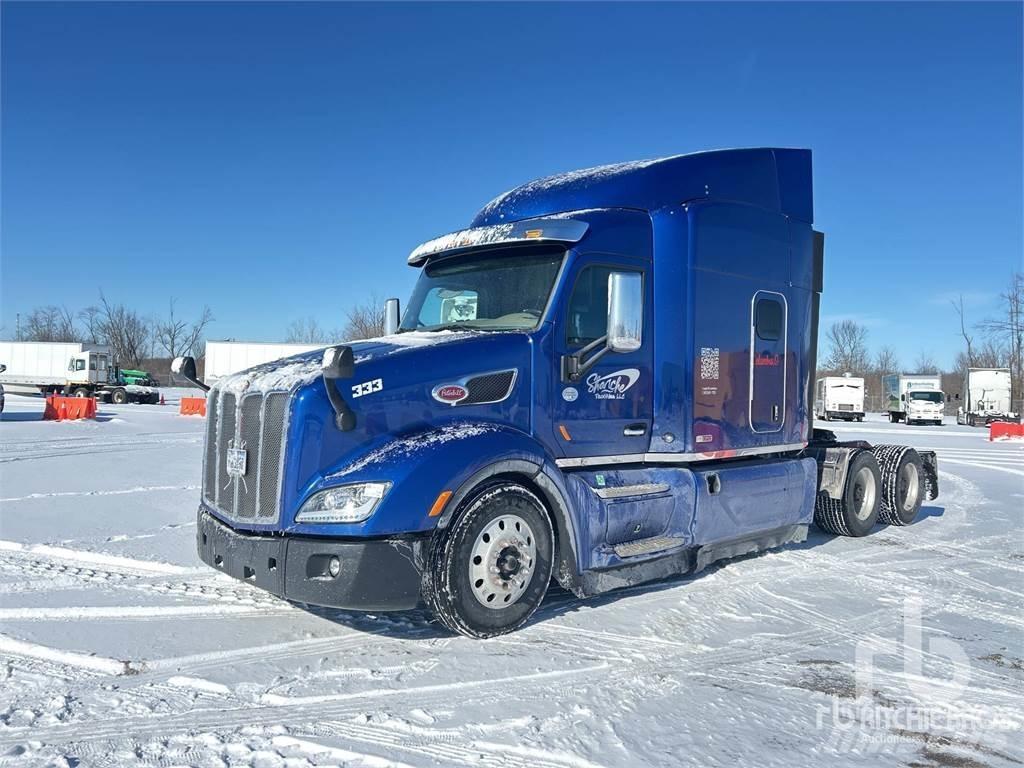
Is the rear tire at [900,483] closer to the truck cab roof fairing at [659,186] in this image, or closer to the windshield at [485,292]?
the truck cab roof fairing at [659,186]

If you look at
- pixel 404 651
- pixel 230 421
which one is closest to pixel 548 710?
pixel 404 651

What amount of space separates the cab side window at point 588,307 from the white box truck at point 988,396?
4416cm

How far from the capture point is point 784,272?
7.51 m

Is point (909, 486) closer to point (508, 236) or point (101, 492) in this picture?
point (508, 236)

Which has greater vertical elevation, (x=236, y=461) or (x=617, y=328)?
(x=617, y=328)

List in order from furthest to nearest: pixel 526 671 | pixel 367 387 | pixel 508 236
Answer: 1. pixel 508 236
2. pixel 367 387
3. pixel 526 671

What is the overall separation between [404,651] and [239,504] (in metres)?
1.40

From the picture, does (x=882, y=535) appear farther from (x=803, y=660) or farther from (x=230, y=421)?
(x=230, y=421)

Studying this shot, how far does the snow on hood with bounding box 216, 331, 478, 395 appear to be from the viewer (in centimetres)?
475

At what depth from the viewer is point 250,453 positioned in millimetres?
4871

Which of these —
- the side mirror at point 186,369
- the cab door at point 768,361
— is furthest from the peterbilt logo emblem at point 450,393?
the cab door at point 768,361

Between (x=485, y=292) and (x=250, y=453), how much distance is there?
2.14m

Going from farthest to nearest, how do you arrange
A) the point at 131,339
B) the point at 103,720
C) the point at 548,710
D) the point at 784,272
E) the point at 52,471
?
the point at 131,339, the point at 52,471, the point at 784,272, the point at 548,710, the point at 103,720

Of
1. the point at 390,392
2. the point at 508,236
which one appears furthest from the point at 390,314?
the point at 390,392
